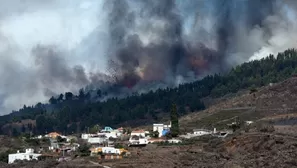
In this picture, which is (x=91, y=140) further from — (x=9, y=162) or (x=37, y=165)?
(x=37, y=165)

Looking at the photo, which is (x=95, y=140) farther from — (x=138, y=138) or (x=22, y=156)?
(x=22, y=156)

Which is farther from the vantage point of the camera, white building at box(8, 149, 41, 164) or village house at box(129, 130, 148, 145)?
village house at box(129, 130, 148, 145)

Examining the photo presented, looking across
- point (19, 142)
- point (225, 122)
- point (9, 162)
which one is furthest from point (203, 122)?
point (9, 162)

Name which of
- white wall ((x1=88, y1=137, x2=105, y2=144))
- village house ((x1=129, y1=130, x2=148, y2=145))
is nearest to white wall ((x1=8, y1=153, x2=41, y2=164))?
village house ((x1=129, y1=130, x2=148, y2=145))

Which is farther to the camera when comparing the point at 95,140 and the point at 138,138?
the point at 95,140

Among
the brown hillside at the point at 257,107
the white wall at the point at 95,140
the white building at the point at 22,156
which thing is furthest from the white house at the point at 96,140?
the white building at the point at 22,156

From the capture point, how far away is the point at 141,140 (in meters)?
119

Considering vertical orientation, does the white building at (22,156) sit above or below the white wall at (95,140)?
below

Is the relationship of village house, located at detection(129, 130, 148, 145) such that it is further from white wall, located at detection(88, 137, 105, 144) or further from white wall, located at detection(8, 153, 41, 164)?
white wall, located at detection(8, 153, 41, 164)

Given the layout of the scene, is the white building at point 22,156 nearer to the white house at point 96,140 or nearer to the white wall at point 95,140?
the white house at point 96,140

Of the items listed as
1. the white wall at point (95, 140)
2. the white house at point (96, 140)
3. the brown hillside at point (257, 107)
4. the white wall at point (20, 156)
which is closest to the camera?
the white wall at point (20, 156)

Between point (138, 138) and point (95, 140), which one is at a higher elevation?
point (95, 140)

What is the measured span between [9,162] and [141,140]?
2798 centimetres

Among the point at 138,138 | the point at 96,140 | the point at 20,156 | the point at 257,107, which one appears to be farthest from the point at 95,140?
the point at 257,107
